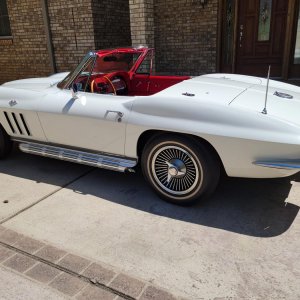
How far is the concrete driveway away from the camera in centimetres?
251

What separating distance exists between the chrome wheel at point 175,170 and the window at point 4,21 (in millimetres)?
9021

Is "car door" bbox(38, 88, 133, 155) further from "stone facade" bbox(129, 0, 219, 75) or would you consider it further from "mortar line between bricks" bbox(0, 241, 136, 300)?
"stone facade" bbox(129, 0, 219, 75)

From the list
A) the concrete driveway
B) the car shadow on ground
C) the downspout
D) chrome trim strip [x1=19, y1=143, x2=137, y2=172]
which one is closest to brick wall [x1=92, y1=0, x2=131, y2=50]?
the downspout

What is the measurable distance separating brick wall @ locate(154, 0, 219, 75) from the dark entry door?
0.63m

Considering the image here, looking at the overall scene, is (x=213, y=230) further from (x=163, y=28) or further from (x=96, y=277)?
(x=163, y=28)

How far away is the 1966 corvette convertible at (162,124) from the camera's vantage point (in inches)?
117

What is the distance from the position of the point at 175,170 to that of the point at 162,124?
0.46 metres

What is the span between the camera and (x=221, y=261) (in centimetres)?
268

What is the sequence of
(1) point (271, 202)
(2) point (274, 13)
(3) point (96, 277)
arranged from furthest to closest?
1. (2) point (274, 13)
2. (1) point (271, 202)
3. (3) point (96, 277)

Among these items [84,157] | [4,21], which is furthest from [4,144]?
[4,21]

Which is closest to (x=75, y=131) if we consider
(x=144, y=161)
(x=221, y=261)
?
(x=144, y=161)

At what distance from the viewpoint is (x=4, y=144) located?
15.5ft

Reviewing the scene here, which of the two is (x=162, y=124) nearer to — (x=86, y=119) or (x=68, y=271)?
Answer: (x=86, y=119)

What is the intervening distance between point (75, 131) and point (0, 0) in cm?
844
